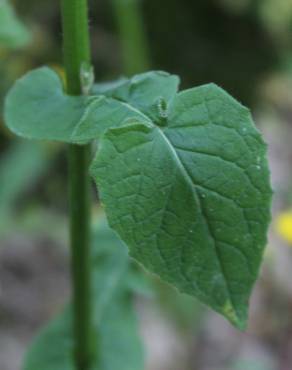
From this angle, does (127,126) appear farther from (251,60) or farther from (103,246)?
(251,60)

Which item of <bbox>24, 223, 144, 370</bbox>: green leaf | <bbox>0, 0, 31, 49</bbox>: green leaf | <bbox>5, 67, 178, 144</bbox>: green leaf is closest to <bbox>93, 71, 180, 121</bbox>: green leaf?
<bbox>5, 67, 178, 144</bbox>: green leaf

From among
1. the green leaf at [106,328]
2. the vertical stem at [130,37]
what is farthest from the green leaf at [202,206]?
the vertical stem at [130,37]

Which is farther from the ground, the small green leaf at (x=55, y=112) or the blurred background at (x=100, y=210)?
the small green leaf at (x=55, y=112)

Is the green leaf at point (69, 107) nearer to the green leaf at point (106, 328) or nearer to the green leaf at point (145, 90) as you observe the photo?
the green leaf at point (145, 90)

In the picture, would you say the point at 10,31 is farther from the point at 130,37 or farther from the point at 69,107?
the point at 130,37

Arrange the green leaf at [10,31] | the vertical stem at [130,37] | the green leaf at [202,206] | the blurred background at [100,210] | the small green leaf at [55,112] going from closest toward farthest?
the green leaf at [202,206] → the small green leaf at [55,112] → the green leaf at [10,31] → the blurred background at [100,210] → the vertical stem at [130,37]

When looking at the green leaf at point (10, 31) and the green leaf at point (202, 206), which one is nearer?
the green leaf at point (202, 206)

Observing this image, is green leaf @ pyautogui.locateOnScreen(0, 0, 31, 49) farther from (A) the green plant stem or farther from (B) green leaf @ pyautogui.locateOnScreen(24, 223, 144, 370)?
(B) green leaf @ pyautogui.locateOnScreen(24, 223, 144, 370)
